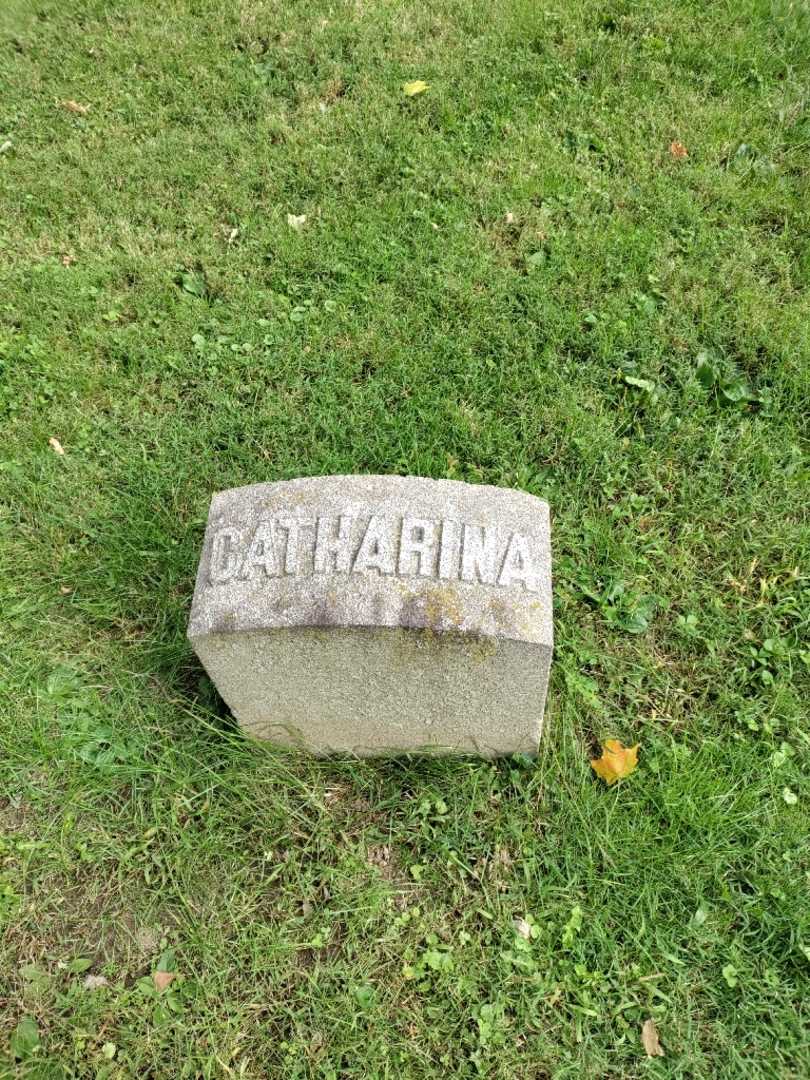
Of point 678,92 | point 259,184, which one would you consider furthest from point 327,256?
point 678,92

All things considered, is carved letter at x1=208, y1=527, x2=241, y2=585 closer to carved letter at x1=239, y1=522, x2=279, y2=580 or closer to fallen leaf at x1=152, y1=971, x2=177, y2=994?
carved letter at x1=239, y1=522, x2=279, y2=580

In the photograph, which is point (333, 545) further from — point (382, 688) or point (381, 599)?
point (382, 688)

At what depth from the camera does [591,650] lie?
2682 mm

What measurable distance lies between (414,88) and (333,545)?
354cm

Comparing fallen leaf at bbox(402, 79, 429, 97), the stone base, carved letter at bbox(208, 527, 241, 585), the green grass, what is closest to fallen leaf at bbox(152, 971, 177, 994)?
the green grass

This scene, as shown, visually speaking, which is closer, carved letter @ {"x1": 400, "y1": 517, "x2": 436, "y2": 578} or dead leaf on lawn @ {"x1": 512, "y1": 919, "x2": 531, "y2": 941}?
carved letter @ {"x1": 400, "y1": 517, "x2": 436, "y2": 578}

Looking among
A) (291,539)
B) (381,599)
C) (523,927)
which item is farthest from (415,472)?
(523,927)

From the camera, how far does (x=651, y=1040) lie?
206 cm

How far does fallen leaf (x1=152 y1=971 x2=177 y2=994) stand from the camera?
220 centimetres

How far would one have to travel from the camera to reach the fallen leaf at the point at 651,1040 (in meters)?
2.04

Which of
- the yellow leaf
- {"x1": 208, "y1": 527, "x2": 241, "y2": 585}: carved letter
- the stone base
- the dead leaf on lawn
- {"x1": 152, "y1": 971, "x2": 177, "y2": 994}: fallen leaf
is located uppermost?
{"x1": 208, "y1": 527, "x2": 241, "y2": 585}: carved letter

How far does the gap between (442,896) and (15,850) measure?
133 centimetres

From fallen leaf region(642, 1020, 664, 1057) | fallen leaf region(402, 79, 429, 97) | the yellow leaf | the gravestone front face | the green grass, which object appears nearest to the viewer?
the gravestone front face

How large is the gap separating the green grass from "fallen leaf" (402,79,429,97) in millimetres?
41
